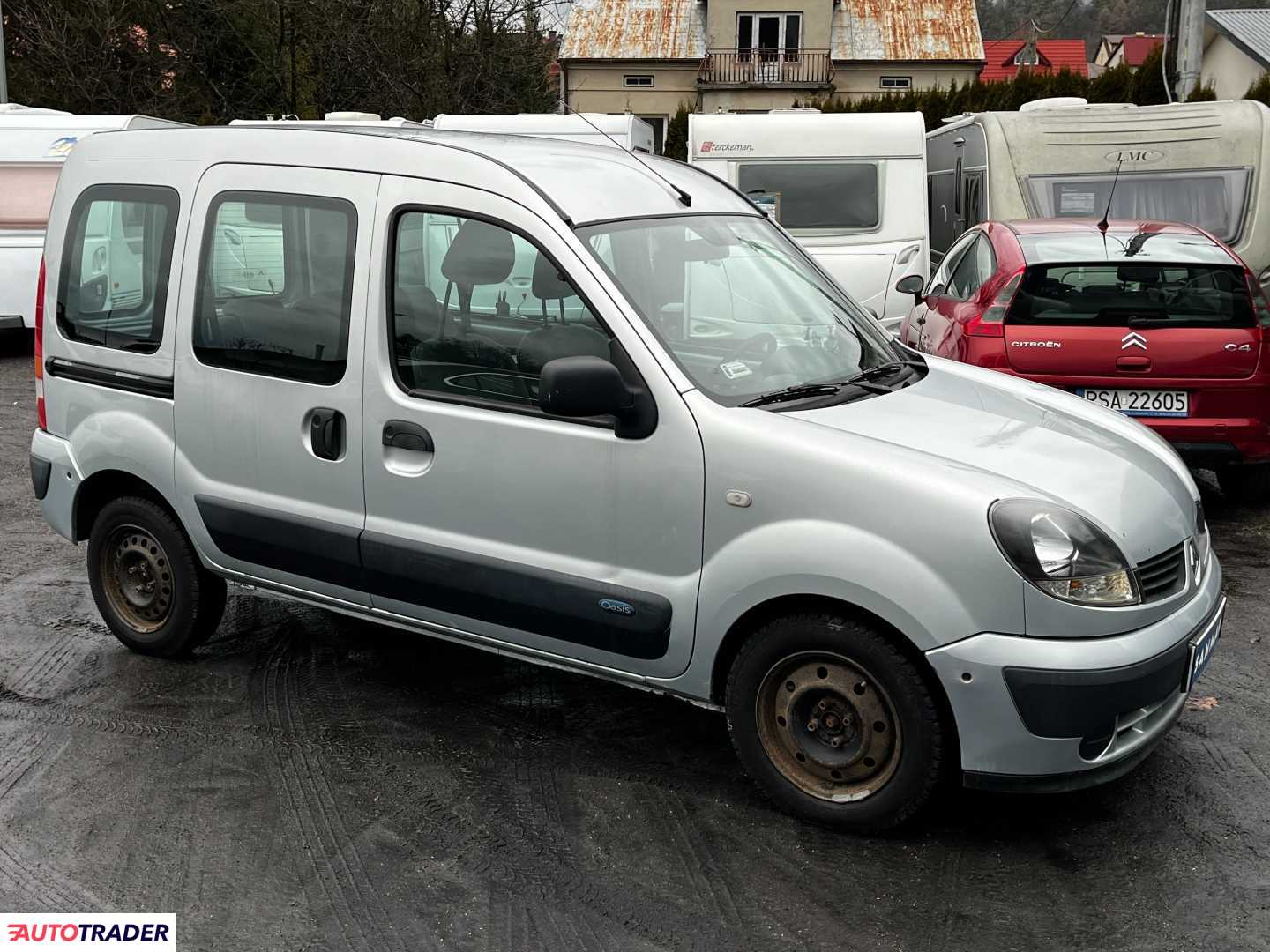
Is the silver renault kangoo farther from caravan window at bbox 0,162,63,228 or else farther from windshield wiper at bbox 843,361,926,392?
caravan window at bbox 0,162,63,228

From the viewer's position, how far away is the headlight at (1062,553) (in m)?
3.68

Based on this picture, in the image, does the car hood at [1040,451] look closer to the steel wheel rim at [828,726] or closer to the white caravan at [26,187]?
the steel wheel rim at [828,726]

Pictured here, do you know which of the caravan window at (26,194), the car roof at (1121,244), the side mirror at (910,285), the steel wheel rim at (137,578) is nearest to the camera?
the steel wheel rim at (137,578)

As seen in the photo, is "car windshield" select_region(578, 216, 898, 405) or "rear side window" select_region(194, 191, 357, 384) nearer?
"car windshield" select_region(578, 216, 898, 405)

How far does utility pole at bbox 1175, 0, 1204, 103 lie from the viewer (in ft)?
55.9

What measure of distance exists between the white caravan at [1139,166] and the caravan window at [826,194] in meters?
1.08

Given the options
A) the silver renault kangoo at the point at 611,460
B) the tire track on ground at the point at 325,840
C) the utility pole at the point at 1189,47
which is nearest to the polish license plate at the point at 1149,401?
the silver renault kangoo at the point at 611,460

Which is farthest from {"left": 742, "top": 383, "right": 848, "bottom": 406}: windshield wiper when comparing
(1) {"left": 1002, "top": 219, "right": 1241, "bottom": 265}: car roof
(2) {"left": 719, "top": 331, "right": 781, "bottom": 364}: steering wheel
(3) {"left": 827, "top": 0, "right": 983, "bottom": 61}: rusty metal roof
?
(3) {"left": 827, "top": 0, "right": 983, "bottom": 61}: rusty metal roof

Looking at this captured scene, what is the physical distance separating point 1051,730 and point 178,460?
331 centimetres

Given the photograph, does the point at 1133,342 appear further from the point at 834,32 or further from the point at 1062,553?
the point at 834,32

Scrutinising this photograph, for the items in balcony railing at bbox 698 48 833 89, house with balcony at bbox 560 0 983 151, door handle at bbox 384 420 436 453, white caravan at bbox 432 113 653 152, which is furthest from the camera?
balcony railing at bbox 698 48 833 89

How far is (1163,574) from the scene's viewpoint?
3.95 meters

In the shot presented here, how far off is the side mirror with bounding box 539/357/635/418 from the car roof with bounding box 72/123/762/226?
22.9 inches

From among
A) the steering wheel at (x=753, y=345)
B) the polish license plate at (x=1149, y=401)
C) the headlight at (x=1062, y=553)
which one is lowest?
the polish license plate at (x=1149, y=401)
